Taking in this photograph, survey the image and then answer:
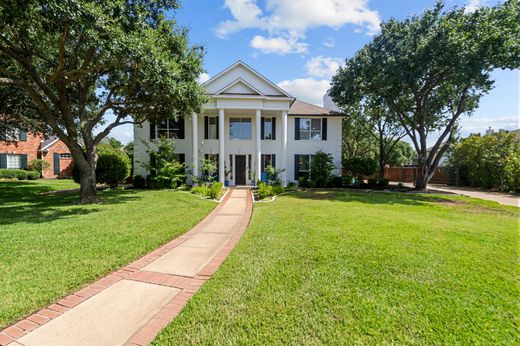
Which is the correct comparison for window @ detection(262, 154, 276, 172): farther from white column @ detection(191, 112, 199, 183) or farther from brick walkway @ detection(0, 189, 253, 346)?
brick walkway @ detection(0, 189, 253, 346)

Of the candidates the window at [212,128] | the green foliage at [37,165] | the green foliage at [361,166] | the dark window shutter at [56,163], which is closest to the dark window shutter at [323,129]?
the green foliage at [361,166]

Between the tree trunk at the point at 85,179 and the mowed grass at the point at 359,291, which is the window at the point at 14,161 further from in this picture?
the mowed grass at the point at 359,291

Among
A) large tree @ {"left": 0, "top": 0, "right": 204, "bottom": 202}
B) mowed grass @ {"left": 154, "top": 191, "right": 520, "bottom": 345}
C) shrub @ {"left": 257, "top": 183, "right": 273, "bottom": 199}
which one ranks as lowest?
mowed grass @ {"left": 154, "top": 191, "right": 520, "bottom": 345}

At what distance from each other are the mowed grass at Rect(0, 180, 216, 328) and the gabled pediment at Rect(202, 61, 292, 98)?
33.2ft

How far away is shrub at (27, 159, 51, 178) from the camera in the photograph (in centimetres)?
2591

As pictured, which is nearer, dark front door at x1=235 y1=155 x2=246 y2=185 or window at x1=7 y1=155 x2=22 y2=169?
dark front door at x1=235 y1=155 x2=246 y2=185

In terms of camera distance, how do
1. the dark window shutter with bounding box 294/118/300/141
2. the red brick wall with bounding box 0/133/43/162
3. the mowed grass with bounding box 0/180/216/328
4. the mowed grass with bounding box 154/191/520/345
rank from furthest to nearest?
the red brick wall with bounding box 0/133/43/162
the dark window shutter with bounding box 294/118/300/141
the mowed grass with bounding box 0/180/216/328
the mowed grass with bounding box 154/191/520/345

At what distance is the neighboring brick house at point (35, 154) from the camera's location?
2525cm

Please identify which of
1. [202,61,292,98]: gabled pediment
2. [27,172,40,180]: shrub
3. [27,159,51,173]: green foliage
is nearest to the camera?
[202,61,292,98]: gabled pediment

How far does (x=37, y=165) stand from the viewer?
26.1 metres

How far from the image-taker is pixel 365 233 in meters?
5.90

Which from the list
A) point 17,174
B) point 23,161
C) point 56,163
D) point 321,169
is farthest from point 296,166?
point 23,161

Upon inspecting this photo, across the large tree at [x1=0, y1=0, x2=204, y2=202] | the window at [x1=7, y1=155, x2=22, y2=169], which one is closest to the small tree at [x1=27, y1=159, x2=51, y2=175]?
the window at [x1=7, y1=155, x2=22, y2=169]

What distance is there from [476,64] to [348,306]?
15313 millimetres
